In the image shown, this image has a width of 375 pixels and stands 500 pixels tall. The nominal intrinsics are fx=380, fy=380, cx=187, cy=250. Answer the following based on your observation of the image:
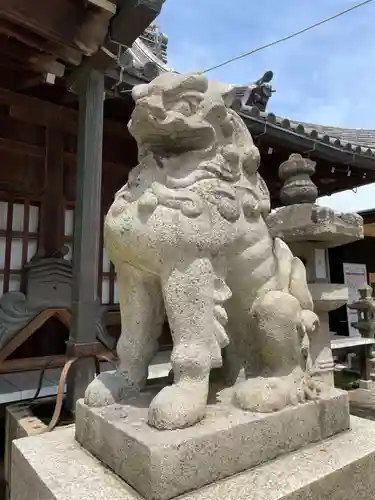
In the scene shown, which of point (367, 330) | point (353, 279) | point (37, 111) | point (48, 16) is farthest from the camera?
point (353, 279)

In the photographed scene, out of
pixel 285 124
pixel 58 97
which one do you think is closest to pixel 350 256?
pixel 285 124

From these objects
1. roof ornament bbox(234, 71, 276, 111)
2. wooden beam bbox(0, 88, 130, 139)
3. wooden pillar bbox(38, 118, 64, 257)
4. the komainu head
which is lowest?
the komainu head

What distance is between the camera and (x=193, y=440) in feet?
2.85

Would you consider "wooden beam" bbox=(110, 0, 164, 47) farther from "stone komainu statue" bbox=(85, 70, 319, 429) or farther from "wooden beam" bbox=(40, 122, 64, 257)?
"wooden beam" bbox=(40, 122, 64, 257)

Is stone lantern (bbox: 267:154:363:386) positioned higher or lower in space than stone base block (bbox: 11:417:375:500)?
higher

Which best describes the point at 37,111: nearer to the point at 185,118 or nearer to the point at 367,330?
the point at 185,118

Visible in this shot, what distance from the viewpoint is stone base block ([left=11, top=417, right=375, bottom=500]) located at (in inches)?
34.1

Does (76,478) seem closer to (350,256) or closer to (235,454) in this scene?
(235,454)

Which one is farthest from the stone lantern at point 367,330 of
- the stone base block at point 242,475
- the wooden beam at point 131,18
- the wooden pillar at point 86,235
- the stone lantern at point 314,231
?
the wooden beam at point 131,18

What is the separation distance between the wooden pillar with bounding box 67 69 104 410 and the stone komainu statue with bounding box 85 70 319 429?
121 centimetres

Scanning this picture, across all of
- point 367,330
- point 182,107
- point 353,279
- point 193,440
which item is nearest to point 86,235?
point 182,107

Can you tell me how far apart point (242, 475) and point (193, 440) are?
0.18m

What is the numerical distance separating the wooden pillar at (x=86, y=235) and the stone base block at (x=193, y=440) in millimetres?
1172

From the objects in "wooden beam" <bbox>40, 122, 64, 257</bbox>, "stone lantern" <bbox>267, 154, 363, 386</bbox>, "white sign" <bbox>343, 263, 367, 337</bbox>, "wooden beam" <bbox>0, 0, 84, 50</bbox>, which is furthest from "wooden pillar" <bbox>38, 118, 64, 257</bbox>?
"white sign" <bbox>343, 263, 367, 337</bbox>
